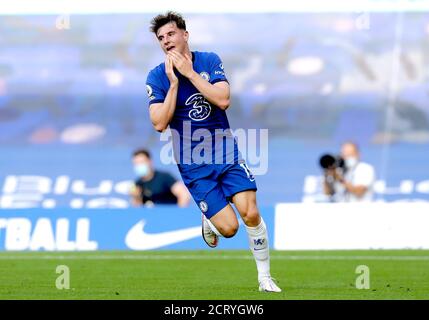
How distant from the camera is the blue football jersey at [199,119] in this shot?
12.0 metres

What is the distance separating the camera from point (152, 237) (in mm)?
19406

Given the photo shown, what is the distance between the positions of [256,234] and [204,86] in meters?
1.54

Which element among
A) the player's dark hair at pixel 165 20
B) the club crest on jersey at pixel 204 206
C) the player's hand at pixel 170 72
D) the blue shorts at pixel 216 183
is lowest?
the club crest on jersey at pixel 204 206

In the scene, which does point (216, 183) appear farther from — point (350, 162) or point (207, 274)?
point (350, 162)

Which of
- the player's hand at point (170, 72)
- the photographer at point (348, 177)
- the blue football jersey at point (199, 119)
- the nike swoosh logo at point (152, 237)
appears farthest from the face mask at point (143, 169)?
the player's hand at point (170, 72)

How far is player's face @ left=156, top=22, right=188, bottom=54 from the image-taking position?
11.9m

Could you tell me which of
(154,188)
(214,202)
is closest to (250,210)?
(214,202)

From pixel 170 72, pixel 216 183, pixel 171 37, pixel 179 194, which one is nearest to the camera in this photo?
pixel 170 72

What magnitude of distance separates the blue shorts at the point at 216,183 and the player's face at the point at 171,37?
3.85ft

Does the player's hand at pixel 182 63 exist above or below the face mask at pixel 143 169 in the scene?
below

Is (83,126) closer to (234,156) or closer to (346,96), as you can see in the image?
(346,96)

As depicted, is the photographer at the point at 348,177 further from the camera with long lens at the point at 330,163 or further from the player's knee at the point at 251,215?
the player's knee at the point at 251,215
